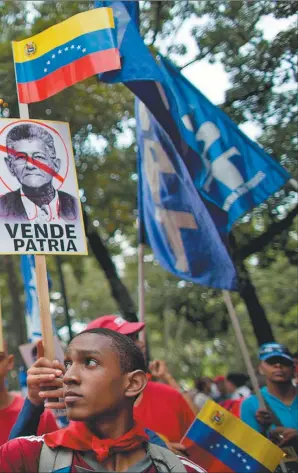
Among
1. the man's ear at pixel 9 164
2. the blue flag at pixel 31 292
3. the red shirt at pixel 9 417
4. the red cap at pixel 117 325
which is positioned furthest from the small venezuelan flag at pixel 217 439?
the blue flag at pixel 31 292

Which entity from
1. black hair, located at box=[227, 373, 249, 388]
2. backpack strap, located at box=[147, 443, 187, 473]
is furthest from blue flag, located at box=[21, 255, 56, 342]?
backpack strap, located at box=[147, 443, 187, 473]

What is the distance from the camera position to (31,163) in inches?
162

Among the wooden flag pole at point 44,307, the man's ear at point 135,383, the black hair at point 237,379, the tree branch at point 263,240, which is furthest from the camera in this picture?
the black hair at point 237,379

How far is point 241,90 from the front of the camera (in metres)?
8.45

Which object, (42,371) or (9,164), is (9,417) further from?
(9,164)

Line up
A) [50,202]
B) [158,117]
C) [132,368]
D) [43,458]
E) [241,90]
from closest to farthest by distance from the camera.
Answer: [43,458] < [132,368] < [50,202] < [158,117] < [241,90]

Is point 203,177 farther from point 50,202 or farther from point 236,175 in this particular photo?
point 50,202

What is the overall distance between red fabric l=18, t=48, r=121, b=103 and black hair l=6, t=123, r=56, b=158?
66 cm

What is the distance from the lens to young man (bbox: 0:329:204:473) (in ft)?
8.89

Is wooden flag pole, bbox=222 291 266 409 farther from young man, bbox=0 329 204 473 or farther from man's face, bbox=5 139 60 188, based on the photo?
young man, bbox=0 329 204 473

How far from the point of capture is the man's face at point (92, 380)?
2768 mm

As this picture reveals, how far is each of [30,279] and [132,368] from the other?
495cm

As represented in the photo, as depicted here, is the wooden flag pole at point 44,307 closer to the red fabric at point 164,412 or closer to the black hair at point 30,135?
the black hair at point 30,135

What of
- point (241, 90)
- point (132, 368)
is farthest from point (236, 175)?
point (132, 368)
